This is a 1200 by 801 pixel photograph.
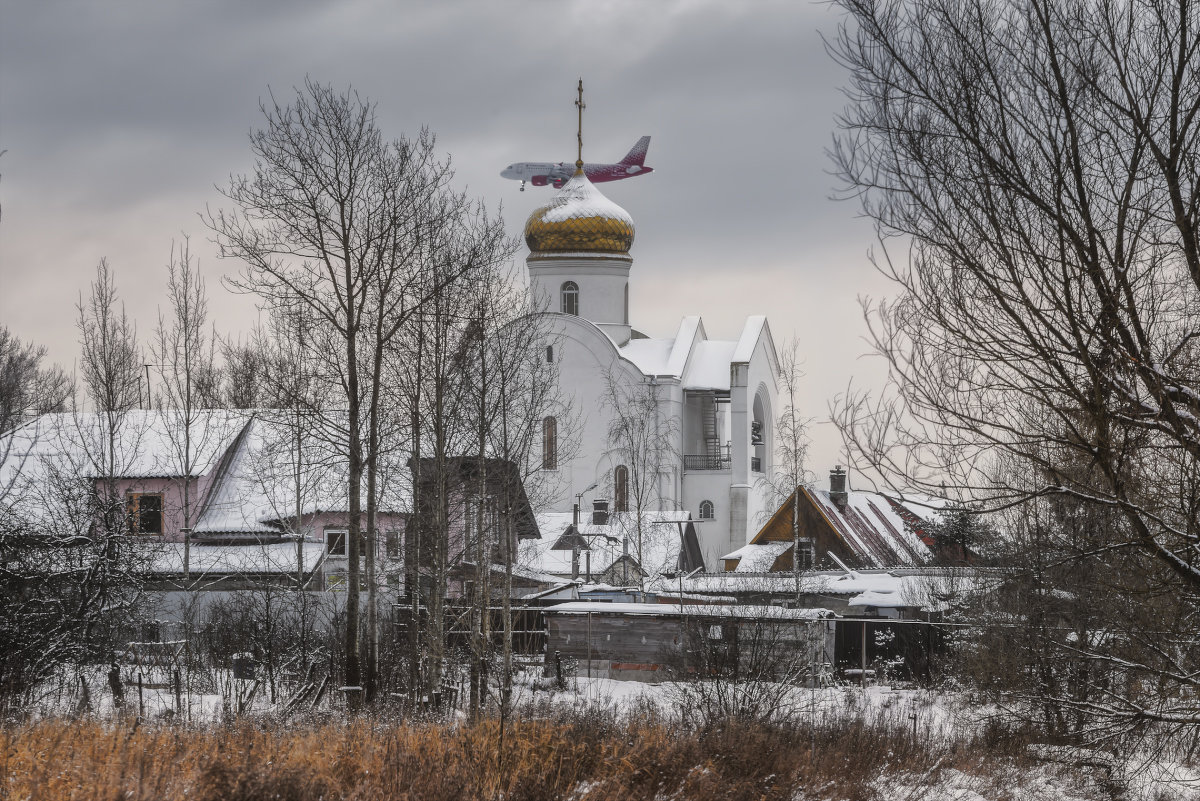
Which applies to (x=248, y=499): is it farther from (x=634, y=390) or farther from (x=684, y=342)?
(x=684, y=342)

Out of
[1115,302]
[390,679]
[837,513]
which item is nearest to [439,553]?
[390,679]

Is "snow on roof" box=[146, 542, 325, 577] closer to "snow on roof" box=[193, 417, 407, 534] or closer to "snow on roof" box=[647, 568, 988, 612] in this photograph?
"snow on roof" box=[193, 417, 407, 534]

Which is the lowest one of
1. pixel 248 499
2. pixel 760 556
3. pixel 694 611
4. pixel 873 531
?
pixel 694 611

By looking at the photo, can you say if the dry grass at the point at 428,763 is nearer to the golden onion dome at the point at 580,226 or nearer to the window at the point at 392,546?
the window at the point at 392,546

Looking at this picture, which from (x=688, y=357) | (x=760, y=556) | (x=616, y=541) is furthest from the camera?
(x=688, y=357)

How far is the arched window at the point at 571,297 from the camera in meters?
51.8

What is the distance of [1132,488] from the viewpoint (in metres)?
9.11

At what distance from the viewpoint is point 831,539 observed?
39719 mm

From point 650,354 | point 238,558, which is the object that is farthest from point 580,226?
point 238,558

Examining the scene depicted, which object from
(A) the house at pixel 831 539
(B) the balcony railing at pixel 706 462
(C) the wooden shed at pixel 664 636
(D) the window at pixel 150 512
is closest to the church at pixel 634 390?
(B) the balcony railing at pixel 706 462

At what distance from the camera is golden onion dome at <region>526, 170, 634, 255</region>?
5106 centimetres

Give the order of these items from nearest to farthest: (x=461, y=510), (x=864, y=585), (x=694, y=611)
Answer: (x=694, y=611) < (x=461, y=510) < (x=864, y=585)

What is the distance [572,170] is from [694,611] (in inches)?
1825

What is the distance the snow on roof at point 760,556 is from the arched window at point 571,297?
14822mm
